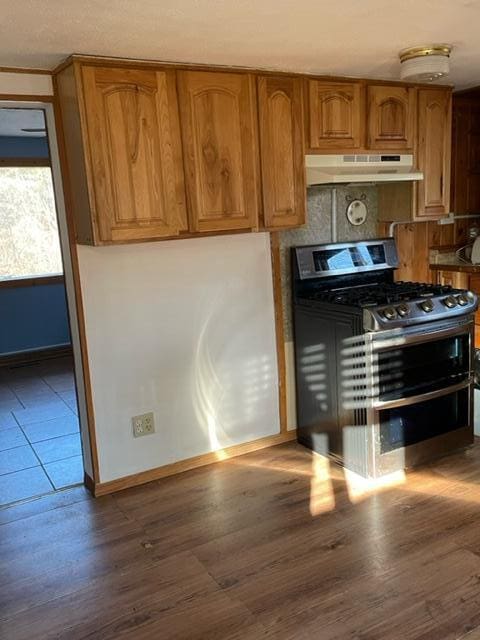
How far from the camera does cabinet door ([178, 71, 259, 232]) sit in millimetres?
2688

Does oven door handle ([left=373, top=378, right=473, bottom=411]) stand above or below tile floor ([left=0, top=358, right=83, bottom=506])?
above

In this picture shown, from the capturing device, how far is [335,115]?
10.2ft

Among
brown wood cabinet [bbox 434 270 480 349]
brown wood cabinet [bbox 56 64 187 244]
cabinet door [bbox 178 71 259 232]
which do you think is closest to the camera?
brown wood cabinet [bbox 56 64 187 244]

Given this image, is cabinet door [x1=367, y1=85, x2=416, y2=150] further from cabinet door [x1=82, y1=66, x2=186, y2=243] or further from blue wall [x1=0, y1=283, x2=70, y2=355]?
blue wall [x1=0, y1=283, x2=70, y2=355]

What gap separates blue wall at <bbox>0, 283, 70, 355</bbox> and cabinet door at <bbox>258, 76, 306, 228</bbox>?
3393mm

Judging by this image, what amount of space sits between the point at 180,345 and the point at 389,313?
111 centimetres

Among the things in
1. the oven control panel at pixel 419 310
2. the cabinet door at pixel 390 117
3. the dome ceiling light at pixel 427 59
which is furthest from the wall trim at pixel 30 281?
the dome ceiling light at pixel 427 59

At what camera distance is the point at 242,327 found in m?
3.27

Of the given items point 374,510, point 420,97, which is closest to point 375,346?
point 374,510

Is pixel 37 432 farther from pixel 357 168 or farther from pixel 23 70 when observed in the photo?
pixel 357 168

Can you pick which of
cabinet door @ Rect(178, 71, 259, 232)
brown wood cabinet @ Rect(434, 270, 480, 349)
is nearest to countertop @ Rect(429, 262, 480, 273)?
brown wood cabinet @ Rect(434, 270, 480, 349)

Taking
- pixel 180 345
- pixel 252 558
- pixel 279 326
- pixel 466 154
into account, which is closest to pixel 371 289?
pixel 279 326

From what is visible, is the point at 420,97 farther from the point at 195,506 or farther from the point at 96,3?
the point at 195,506

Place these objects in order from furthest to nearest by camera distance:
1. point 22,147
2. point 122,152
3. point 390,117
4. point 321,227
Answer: point 22,147, point 321,227, point 390,117, point 122,152
